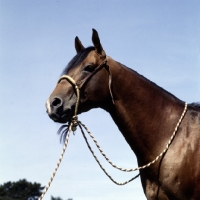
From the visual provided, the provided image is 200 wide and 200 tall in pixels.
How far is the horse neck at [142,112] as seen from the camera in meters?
6.20

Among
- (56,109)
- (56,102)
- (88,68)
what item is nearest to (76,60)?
(88,68)

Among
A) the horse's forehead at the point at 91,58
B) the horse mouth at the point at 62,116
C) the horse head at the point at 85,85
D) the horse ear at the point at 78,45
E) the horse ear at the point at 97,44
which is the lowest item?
the horse mouth at the point at 62,116

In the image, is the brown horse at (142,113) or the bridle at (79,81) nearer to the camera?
→ the brown horse at (142,113)

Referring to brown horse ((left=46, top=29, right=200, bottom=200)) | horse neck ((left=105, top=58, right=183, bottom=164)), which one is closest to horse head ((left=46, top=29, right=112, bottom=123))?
brown horse ((left=46, top=29, right=200, bottom=200))

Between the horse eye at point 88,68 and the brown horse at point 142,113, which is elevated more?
the horse eye at point 88,68

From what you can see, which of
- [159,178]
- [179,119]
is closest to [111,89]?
[179,119]

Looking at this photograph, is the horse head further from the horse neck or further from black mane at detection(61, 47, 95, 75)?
the horse neck

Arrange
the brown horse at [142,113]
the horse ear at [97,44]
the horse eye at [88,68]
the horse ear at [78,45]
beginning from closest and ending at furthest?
1. the brown horse at [142,113]
2. the horse eye at [88,68]
3. the horse ear at [97,44]
4. the horse ear at [78,45]

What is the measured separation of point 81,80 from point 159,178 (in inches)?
78.3

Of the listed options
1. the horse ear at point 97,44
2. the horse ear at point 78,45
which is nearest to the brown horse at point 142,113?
the horse ear at point 97,44

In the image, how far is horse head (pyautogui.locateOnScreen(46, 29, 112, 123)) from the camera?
6.02 meters

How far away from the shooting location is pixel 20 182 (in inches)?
2795

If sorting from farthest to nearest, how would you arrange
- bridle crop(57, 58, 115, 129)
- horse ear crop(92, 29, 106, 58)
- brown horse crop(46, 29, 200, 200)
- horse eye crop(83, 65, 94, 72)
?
horse ear crop(92, 29, 106, 58) → horse eye crop(83, 65, 94, 72) → bridle crop(57, 58, 115, 129) → brown horse crop(46, 29, 200, 200)

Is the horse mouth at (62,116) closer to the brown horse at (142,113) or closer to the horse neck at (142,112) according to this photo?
the brown horse at (142,113)
